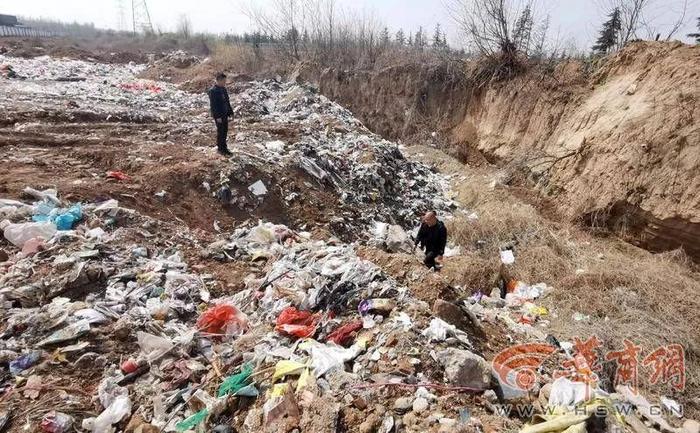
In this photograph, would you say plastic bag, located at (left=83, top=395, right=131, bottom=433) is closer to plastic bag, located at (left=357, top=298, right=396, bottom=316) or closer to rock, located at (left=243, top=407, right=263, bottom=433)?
rock, located at (left=243, top=407, right=263, bottom=433)

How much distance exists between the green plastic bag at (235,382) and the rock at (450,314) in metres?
1.50

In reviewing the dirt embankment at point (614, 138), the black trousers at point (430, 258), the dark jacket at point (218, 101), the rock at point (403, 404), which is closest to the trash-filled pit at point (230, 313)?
the rock at point (403, 404)

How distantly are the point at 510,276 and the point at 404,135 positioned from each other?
351 inches

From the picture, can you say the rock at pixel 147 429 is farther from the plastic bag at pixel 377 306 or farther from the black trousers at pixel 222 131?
the black trousers at pixel 222 131

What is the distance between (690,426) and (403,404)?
2.60m

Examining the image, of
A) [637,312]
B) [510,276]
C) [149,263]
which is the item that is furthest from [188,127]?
[637,312]

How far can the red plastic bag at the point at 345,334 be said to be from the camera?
302 cm

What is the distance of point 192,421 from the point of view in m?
2.49

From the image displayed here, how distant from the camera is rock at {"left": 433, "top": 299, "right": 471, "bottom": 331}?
3252mm

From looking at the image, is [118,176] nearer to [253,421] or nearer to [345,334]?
[345,334]

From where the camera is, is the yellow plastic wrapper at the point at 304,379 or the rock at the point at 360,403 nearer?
the rock at the point at 360,403

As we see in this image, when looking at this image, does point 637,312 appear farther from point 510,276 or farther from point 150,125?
point 150,125

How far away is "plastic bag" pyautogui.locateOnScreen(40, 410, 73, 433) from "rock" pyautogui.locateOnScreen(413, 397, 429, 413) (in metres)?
2.05

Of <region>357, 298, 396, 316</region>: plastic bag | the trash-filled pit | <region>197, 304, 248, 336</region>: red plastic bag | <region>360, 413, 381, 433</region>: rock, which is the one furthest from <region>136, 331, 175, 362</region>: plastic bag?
<region>360, 413, 381, 433</region>: rock
